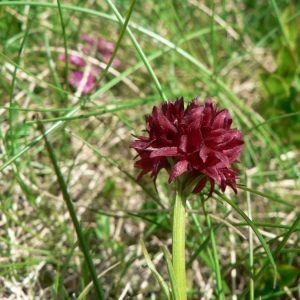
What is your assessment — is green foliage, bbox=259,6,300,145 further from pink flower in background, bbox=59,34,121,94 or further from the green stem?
the green stem

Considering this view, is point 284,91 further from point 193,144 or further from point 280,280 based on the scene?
point 193,144

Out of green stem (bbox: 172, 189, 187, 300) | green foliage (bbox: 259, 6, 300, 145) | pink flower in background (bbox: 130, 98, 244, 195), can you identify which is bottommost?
green stem (bbox: 172, 189, 187, 300)

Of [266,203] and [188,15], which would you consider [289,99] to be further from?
[188,15]

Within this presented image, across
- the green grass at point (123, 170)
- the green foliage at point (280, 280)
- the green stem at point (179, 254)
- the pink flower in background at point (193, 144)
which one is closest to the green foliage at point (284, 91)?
the green grass at point (123, 170)

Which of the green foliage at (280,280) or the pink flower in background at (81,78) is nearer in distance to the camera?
the green foliage at (280,280)

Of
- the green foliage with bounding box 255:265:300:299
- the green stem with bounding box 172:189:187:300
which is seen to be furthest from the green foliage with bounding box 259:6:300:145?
the green stem with bounding box 172:189:187:300

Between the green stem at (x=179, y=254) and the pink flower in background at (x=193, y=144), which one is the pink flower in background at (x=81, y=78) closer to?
the pink flower in background at (x=193, y=144)
